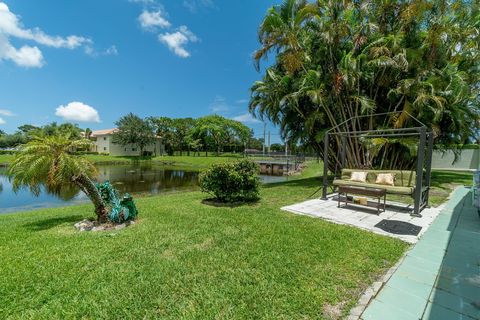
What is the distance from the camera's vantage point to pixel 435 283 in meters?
2.54

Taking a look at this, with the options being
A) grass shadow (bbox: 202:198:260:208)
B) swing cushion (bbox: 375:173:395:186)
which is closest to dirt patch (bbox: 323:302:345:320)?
grass shadow (bbox: 202:198:260:208)

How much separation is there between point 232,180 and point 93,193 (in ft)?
10.2

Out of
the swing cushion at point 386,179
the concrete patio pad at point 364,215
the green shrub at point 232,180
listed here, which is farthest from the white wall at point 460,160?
the green shrub at point 232,180

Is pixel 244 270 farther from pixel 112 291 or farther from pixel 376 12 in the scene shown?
pixel 376 12

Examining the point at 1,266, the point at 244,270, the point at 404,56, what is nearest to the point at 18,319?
the point at 1,266

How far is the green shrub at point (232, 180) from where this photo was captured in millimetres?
6230

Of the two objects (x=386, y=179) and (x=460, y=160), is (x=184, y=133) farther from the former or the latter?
(x=386, y=179)

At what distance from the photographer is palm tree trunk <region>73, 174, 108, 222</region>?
169 inches

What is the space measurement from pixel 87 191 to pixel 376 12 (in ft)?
38.0

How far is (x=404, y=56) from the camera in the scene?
28.0 feet

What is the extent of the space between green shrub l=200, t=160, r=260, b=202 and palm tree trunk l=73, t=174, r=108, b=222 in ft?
8.61

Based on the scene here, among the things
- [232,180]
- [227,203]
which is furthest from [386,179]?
[227,203]

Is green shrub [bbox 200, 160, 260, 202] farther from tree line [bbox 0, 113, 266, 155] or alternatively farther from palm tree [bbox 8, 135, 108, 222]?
tree line [bbox 0, 113, 266, 155]

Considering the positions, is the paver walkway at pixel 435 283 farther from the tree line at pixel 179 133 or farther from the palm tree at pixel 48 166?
the tree line at pixel 179 133
